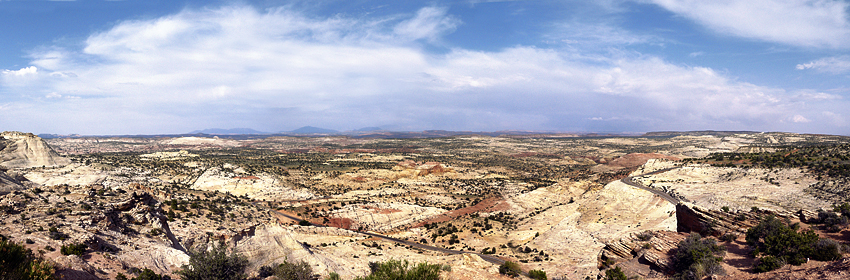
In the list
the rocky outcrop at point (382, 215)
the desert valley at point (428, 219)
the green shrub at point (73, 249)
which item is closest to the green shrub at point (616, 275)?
the desert valley at point (428, 219)

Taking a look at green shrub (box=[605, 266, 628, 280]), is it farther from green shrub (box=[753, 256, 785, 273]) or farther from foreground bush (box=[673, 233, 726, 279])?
green shrub (box=[753, 256, 785, 273])

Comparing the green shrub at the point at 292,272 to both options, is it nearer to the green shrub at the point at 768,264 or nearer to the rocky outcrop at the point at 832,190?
the green shrub at the point at 768,264

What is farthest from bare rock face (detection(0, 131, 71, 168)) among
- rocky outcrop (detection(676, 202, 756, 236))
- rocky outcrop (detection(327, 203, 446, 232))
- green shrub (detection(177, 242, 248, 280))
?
rocky outcrop (detection(676, 202, 756, 236))

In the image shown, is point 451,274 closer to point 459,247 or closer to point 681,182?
point 459,247

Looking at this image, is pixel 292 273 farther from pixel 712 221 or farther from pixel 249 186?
pixel 249 186

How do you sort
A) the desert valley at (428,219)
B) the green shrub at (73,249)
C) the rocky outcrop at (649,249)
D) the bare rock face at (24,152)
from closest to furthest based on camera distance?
the green shrub at (73,249) < the desert valley at (428,219) < the rocky outcrop at (649,249) < the bare rock face at (24,152)
